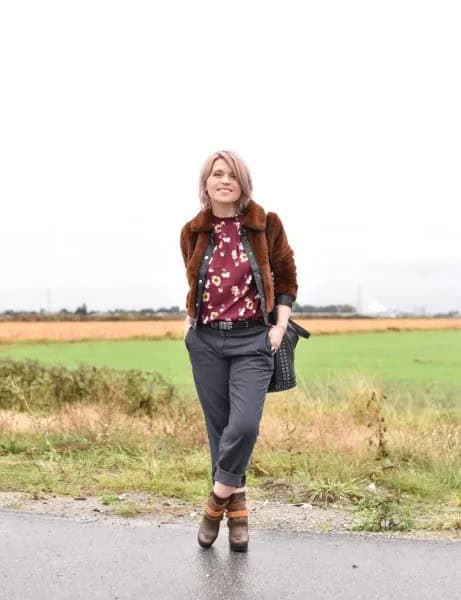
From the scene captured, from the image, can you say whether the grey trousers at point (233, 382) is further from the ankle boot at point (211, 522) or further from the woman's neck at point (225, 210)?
the woman's neck at point (225, 210)

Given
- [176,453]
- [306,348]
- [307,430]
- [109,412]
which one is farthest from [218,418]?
[306,348]

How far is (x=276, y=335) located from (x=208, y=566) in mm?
1340

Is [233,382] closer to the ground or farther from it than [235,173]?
closer to the ground

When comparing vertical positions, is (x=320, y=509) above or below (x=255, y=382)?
below

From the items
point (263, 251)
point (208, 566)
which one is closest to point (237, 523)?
point (208, 566)

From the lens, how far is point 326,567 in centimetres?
433

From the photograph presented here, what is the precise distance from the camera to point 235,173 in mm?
4621

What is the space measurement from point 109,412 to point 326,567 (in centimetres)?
569

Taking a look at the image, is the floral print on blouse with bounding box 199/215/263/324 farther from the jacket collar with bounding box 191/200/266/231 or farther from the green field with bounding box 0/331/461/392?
the green field with bounding box 0/331/461/392

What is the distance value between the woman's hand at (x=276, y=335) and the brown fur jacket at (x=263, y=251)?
13cm

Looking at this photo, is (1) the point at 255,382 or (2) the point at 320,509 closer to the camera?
(1) the point at 255,382

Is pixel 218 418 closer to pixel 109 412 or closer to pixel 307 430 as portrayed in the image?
pixel 307 430

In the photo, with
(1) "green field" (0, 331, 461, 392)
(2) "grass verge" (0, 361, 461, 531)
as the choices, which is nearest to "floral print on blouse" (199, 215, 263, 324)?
(2) "grass verge" (0, 361, 461, 531)

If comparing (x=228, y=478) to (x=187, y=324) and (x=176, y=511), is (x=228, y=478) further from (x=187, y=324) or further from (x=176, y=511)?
(x=176, y=511)
